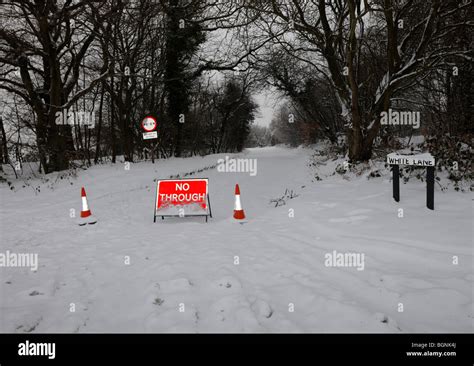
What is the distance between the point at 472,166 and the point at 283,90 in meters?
19.4

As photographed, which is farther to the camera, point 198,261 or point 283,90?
point 283,90

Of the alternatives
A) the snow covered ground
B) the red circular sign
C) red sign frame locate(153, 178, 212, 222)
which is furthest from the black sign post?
the red circular sign

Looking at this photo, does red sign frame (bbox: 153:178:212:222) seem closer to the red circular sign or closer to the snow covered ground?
the snow covered ground

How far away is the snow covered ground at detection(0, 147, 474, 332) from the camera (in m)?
2.62

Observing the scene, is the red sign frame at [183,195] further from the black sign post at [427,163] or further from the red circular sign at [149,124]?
the red circular sign at [149,124]

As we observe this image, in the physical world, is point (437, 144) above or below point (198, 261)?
above

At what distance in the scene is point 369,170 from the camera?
27.1 ft

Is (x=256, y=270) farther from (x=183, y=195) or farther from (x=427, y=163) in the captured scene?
(x=427, y=163)

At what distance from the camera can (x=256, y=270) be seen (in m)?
3.61

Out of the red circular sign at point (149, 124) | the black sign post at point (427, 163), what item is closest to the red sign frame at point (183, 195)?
the black sign post at point (427, 163)

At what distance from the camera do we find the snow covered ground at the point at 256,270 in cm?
262

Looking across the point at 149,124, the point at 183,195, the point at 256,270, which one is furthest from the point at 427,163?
the point at 149,124
